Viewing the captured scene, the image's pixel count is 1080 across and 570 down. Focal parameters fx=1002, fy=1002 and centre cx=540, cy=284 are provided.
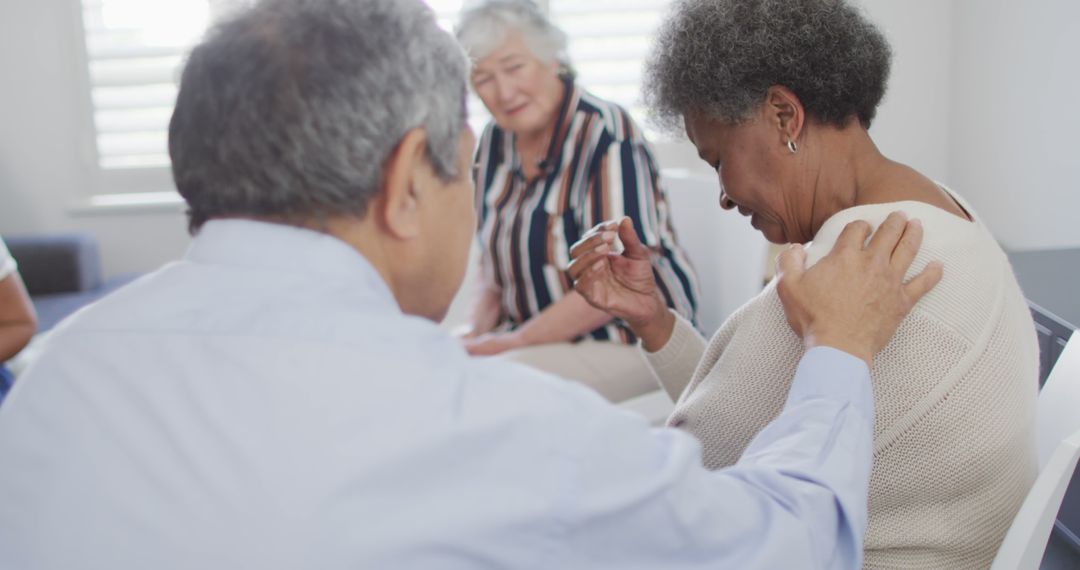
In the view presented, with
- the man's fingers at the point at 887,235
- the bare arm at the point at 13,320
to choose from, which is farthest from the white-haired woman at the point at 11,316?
the man's fingers at the point at 887,235

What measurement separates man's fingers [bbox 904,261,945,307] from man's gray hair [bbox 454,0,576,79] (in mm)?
1561

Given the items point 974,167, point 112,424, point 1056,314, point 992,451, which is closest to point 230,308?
point 112,424

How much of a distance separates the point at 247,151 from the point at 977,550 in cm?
84

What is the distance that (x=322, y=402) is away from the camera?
677 millimetres

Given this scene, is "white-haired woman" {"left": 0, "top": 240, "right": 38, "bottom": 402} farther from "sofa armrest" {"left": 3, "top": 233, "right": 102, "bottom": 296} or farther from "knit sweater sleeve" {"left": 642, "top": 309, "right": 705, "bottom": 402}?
"sofa armrest" {"left": 3, "top": 233, "right": 102, "bottom": 296}

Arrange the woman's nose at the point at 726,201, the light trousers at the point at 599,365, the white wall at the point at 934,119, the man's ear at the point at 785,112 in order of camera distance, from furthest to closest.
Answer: the white wall at the point at 934,119 < the light trousers at the point at 599,365 < the woman's nose at the point at 726,201 < the man's ear at the point at 785,112

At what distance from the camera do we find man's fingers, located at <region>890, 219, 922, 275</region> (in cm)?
100

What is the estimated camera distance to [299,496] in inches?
25.8

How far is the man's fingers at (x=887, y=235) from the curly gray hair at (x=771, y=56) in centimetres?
18

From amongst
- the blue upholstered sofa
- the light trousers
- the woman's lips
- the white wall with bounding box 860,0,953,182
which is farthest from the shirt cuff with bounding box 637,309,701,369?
the blue upholstered sofa

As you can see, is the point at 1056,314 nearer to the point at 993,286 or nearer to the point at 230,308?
the point at 993,286

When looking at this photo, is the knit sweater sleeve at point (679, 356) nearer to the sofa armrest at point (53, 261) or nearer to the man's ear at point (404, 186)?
the man's ear at point (404, 186)

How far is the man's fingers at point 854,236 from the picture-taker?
1.03 m

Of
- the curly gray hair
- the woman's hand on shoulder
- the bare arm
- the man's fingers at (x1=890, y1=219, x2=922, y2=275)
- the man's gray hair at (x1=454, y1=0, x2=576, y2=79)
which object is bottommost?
the bare arm
